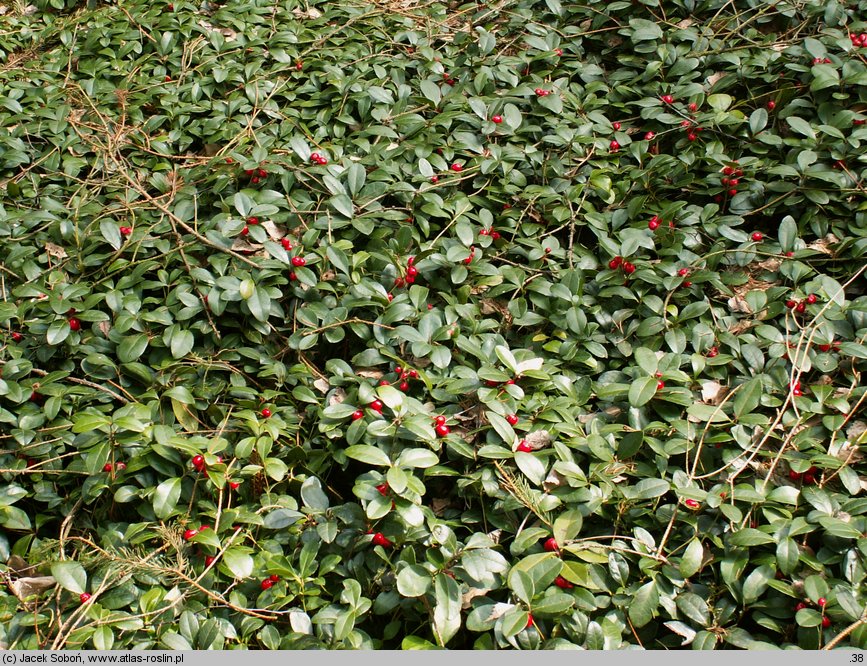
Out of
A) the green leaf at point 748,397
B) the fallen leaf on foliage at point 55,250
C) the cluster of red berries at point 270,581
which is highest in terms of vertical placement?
the fallen leaf on foliage at point 55,250

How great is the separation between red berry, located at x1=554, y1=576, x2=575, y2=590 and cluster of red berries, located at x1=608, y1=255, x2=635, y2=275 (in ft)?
3.98

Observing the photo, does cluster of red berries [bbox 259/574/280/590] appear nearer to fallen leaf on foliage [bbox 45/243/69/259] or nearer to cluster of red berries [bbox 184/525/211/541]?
cluster of red berries [bbox 184/525/211/541]

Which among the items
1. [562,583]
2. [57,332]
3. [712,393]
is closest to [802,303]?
[712,393]

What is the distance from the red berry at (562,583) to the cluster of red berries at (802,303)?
130 centimetres

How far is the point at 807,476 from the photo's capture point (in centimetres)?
207

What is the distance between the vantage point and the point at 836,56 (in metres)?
3.08

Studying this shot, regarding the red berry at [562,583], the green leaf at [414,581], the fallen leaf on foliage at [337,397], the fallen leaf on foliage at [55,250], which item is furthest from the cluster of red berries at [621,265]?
the fallen leaf on foliage at [55,250]

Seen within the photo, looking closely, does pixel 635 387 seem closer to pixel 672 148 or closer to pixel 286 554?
pixel 286 554

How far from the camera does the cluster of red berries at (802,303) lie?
243 cm

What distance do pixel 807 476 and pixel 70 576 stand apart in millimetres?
2119

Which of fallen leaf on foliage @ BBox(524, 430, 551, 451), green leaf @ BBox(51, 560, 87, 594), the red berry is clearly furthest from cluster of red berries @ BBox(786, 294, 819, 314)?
green leaf @ BBox(51, 560, 87, 594)

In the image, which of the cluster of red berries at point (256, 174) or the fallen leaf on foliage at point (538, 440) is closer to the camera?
the fallen leaf on foliage at point (538, 440)

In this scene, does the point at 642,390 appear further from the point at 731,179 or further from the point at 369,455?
the point at 731,179

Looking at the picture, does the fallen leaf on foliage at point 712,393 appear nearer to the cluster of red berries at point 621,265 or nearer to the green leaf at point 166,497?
the cluster of red berries at point 621,265
